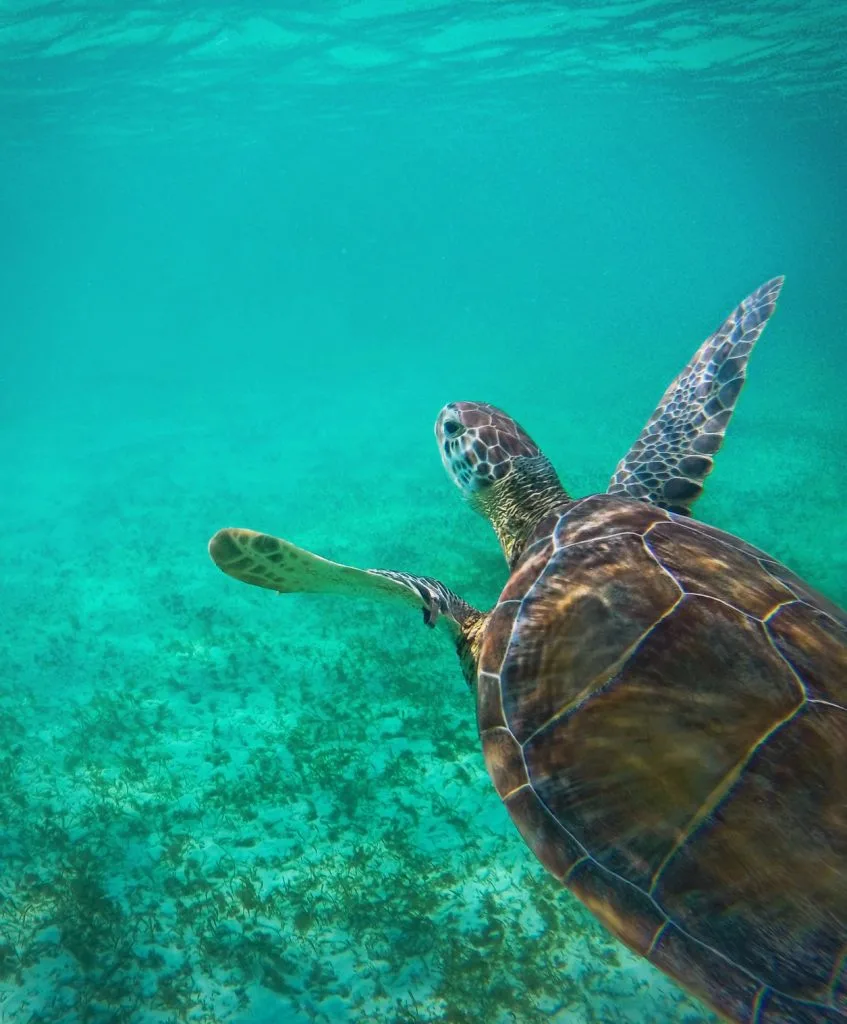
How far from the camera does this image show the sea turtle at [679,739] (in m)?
1.77

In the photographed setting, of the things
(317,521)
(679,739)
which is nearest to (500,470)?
(679,739)

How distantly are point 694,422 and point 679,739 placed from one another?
3266 mm

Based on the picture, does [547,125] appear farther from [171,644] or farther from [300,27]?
[171,644]

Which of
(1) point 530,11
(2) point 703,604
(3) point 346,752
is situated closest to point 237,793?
(3) point 346,752

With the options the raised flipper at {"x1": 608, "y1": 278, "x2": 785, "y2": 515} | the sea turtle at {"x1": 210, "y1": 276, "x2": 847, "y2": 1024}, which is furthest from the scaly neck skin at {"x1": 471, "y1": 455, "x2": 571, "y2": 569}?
the sea turtle at {"x1": 210, "y1": 276, "x2": 847, "y2": 1024}

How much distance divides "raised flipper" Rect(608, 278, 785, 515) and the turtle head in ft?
2.25

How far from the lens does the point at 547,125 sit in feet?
124

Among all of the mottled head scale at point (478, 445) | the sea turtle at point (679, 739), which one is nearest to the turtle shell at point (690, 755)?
the sea turtle at point (679, 739)

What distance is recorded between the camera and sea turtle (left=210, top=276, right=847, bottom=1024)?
69.6 inches

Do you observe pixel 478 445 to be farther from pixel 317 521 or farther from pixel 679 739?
pixel 317 521

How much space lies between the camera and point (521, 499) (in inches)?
162

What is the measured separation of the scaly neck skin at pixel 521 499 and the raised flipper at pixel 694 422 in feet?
2.02

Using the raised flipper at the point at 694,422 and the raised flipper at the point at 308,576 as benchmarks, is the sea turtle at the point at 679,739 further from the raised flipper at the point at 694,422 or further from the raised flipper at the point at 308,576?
the raised flipper at the point at 694,422

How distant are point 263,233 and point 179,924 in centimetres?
11752
